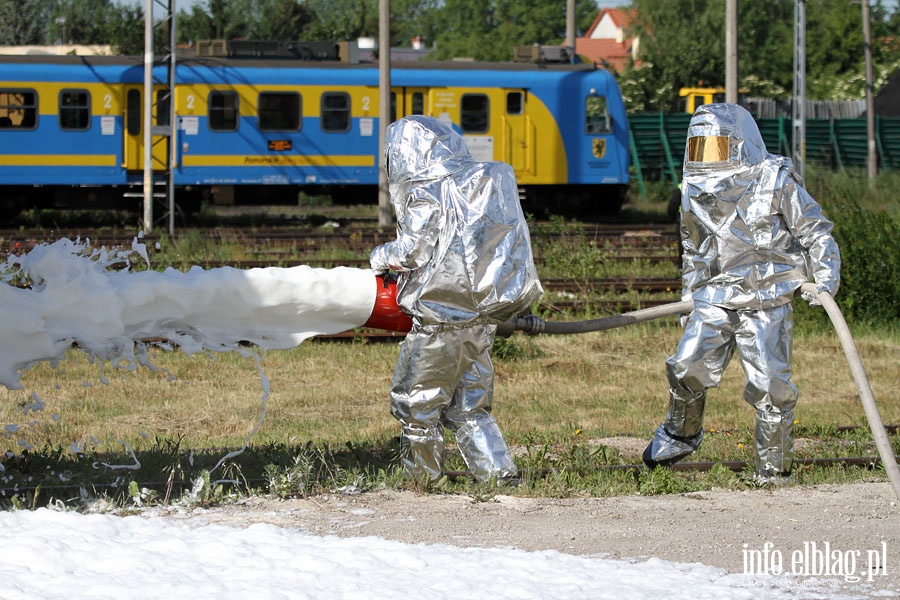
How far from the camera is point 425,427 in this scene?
18.8 ft

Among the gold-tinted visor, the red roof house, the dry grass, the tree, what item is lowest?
the dry grass

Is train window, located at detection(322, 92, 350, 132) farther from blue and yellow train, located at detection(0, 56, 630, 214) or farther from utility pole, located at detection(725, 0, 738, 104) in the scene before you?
utility pole, located at detection(725, 0, 738, 104)

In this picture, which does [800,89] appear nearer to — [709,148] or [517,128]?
[517,128]

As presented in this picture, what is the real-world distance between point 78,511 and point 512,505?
1.94 meters

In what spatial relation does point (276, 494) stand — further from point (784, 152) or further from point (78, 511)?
point (784, 152)

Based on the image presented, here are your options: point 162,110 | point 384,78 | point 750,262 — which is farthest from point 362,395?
point 162,110

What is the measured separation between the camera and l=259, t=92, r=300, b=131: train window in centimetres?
1939

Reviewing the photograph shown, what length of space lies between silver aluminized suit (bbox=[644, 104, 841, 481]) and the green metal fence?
21.1m

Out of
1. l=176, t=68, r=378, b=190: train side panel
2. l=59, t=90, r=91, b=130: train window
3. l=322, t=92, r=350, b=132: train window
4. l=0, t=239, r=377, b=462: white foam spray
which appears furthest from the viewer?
l=322, t=92, r=350, b=132: train window

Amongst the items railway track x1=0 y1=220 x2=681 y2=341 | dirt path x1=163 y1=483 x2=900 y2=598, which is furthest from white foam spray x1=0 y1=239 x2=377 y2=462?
railway track x1=0 y1=220 x2=681 y2=341

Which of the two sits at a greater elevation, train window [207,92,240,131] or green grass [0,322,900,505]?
train window [207,92,240,131]

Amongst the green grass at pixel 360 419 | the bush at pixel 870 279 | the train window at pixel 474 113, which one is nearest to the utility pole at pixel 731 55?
the train window at pixel 474 113

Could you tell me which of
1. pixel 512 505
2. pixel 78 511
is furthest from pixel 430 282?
pixel 78 511

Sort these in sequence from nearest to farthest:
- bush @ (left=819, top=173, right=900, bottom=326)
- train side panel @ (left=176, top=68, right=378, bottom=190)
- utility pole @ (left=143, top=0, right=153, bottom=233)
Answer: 1. bush @ (left=819, top=173, right=900, bottom=326)
2. utility pole @ (left=143, top=0, right=153, bottom=233)
3. train side panel @ (left=176, top=68, right=378, bottom=190)
